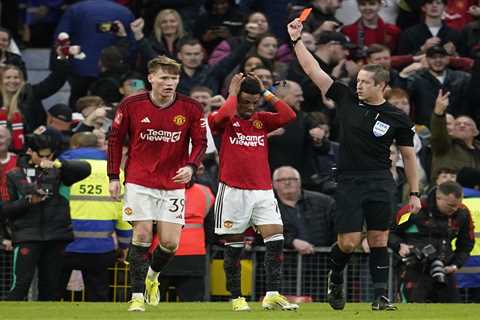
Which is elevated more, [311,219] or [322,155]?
[322,155]

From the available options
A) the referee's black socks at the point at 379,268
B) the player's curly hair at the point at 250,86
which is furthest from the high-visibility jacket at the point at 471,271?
the player's curly hair at the point at 250,86

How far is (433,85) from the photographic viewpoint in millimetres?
21453

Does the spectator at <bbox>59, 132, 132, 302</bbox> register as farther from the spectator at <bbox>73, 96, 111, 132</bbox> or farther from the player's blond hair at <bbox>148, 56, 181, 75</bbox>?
the player's blond hair at <bbox>148, 56, 181, 75</bbox>

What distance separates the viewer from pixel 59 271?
17969 mm

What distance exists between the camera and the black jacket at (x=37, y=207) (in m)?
17.7

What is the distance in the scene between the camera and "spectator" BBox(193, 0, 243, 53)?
74.7ft

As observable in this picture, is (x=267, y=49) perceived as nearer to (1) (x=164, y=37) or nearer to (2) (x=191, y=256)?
(1) (x=164, y=37)

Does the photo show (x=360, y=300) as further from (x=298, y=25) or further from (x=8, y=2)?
(x=8, y=2)

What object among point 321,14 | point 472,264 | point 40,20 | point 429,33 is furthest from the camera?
point 40,20

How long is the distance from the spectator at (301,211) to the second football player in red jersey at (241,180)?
3153 millimetres

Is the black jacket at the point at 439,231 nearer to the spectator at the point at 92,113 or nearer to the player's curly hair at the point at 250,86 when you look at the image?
the player's curly hair at the point at 250,86

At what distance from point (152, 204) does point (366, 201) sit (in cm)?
201

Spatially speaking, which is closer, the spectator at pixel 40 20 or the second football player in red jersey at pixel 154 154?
the second football player in red jersey at pixel 154 154

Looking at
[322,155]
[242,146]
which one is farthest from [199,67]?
[242,146]
